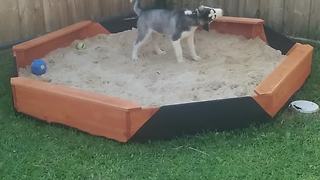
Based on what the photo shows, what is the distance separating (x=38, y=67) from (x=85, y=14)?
1.52 meters

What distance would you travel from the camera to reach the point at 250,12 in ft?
18.9

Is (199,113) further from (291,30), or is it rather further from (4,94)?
(291,30)

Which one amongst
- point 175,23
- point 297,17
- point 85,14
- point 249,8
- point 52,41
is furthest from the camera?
point 85,14

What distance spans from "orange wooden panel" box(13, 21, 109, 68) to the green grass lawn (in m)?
0.83

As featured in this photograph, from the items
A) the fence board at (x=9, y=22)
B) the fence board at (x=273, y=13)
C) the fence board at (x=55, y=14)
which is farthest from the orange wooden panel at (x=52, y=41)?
the fence board at (x=273, y=13)

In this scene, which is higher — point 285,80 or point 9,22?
point 9,22

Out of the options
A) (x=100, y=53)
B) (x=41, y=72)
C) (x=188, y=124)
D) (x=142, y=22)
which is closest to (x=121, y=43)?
(x=100, y=53)

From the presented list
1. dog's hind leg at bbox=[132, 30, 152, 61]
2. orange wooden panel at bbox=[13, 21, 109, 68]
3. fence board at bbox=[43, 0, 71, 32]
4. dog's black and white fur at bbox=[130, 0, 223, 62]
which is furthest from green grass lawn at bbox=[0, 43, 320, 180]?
fence board at bbox=[43, 0, 71, 32]

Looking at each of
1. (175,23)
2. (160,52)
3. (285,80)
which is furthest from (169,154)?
(160,52)

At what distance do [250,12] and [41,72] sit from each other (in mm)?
2293

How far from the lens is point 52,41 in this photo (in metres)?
5.04

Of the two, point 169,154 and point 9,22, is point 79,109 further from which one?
point 9,22

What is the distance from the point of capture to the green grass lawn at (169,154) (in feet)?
11.2

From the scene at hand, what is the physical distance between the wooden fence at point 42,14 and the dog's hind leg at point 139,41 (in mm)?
1224
